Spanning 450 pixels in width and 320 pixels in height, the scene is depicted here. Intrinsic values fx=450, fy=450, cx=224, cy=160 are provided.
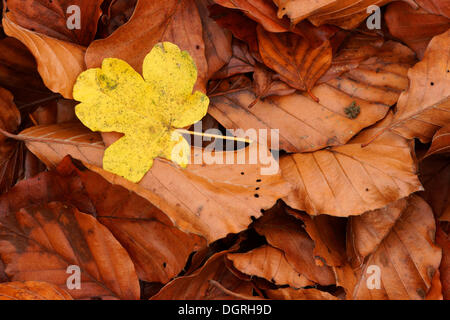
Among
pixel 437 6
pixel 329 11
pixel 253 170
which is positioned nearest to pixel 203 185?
pixel 253 170

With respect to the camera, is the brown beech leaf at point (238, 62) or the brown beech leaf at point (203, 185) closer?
the brown beech leaf at point (203, 185)

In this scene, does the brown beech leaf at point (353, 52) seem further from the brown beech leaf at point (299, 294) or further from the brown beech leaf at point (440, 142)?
the brown beech leaf at point (299, 294)

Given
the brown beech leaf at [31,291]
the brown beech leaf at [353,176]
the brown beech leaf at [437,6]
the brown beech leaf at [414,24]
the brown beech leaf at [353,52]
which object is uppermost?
the brown beech leaf at [437,6]

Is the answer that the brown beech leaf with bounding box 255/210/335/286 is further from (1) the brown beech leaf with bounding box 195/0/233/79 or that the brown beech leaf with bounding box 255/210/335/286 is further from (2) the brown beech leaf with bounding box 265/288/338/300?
(1) the brown beech leaf with bounding box 195/0/233/79

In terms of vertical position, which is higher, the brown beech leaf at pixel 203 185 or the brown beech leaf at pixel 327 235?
the brown beech leaf at pixel 203 185

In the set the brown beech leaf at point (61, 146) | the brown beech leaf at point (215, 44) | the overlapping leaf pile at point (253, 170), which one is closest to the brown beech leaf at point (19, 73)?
the overlapping leaf pile at point (253, 170)

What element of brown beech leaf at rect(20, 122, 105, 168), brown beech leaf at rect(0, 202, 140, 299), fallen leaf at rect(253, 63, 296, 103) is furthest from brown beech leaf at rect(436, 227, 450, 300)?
brown beech leaf at rect(20, 122, 105, 168)

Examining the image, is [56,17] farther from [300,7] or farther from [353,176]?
[353,176]
